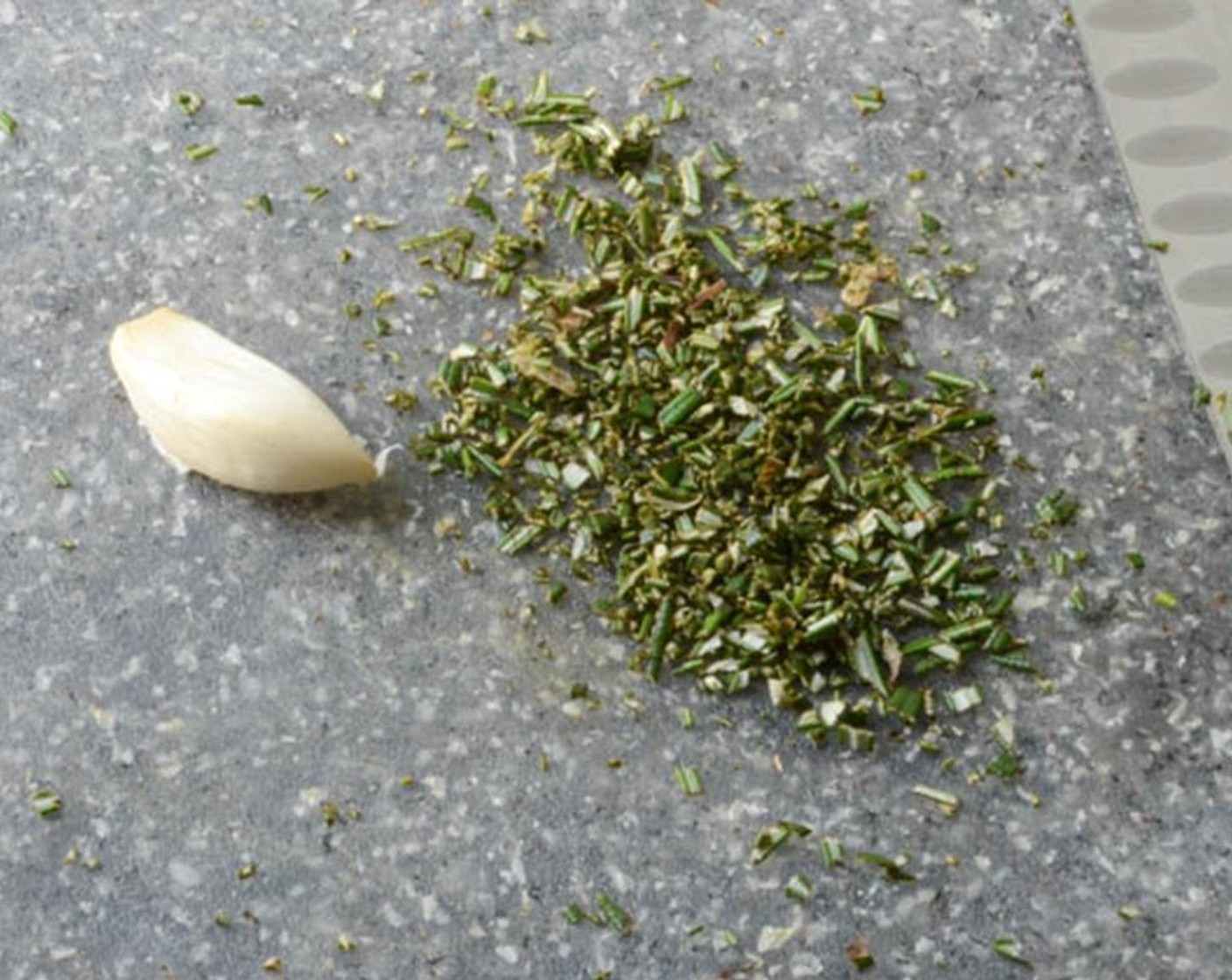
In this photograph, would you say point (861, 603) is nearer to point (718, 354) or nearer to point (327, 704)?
point (718, 354)

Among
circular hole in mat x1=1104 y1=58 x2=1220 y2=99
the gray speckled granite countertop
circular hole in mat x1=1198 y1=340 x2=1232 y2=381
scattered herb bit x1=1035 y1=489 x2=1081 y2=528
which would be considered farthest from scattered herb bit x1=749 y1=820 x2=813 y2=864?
circular hole in mat x1=1104 y1=58 x2=1220 y2=99

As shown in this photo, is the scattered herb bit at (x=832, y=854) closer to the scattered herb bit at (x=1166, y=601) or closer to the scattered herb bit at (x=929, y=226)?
the scattered herb bit at (x=1166, y=601)

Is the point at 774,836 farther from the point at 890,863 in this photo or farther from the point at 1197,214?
the point at 1197,214

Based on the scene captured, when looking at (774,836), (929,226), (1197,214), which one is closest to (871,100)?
(929,226)

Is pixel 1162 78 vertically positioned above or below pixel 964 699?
above

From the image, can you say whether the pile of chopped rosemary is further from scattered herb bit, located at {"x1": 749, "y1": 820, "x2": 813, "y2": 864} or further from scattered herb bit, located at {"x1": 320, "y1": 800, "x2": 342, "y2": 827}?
scattered herb bit, located at {"x1": 320, "y1": 800, "x2": 342, "y2": 827}
